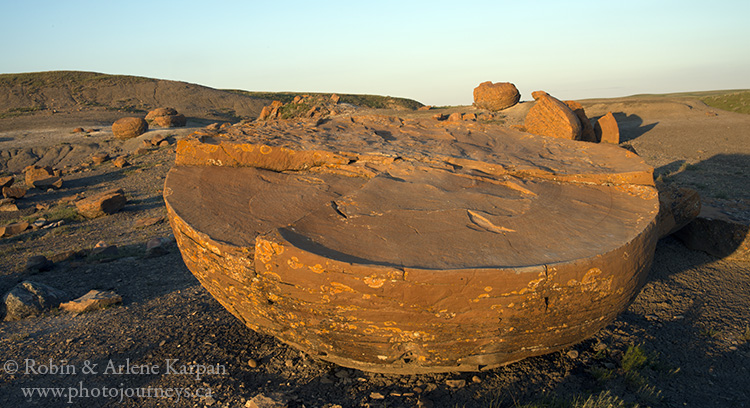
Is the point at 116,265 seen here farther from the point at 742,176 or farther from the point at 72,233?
the point at 742,176

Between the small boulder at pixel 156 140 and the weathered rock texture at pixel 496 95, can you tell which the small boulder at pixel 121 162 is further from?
the weathered rock texture at pixel 496 95

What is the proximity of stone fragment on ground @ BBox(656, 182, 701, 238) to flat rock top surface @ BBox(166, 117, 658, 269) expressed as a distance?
126 centimetres

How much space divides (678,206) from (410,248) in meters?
4.23

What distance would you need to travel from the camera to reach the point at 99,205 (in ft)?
28.3

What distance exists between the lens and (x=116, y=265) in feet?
18.8

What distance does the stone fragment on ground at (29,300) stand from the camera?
418 centimetres

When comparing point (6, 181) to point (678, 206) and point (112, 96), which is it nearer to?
point (678, 206)

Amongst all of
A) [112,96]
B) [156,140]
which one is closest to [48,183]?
[156,140]

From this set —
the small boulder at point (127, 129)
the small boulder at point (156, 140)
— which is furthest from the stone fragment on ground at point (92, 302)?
the small boulder at point (127, 129)

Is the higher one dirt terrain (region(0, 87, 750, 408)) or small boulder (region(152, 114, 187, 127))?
small boulder (region(152, 114, 187, 127))

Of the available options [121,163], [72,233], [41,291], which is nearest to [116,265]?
[41,291]

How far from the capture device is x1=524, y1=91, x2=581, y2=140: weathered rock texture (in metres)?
7.75

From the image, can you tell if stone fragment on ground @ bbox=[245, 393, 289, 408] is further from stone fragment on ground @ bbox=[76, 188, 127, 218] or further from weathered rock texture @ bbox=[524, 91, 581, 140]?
stone fragment on ground @ bbox=[76, 188, 127, 218]

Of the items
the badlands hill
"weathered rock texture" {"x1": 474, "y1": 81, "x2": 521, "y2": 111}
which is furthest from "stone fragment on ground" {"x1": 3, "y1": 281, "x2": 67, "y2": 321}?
the badlands hill
